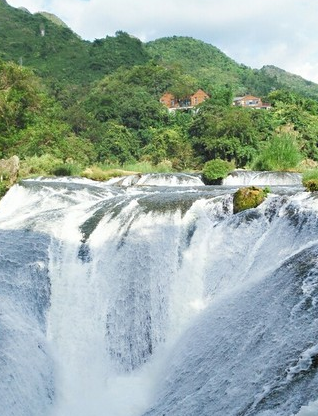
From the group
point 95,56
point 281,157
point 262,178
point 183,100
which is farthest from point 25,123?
point 95,56

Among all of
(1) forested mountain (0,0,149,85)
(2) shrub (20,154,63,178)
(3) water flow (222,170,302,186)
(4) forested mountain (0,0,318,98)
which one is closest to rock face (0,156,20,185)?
(2) shrub (20,154,63,178)

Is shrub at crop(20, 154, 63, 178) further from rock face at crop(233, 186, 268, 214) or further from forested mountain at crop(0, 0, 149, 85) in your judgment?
forested mountain at crop(0, 0, 149, 85)

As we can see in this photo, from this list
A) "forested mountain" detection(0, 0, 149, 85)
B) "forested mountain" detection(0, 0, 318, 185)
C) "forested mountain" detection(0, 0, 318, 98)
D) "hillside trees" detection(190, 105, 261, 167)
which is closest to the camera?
"forested mountain" detection(0, 0, 318, 185)

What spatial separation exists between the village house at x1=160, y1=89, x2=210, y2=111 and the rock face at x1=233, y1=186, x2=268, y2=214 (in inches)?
1907

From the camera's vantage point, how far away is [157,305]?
33.3 feet

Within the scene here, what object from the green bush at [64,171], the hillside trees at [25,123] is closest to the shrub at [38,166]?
the green bush at [64,171]

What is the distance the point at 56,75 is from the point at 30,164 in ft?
193

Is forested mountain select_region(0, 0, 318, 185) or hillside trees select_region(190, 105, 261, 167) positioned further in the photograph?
hillside trees select_region(190, 105, 261, 167)

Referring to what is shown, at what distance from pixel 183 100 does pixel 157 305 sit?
53105 mm

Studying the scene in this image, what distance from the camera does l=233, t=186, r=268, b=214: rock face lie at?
10.9 meters

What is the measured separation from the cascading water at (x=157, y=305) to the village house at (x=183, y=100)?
4753cm

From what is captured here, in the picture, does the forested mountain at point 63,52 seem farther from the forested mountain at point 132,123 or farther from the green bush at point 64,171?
the green bush at point 64,171

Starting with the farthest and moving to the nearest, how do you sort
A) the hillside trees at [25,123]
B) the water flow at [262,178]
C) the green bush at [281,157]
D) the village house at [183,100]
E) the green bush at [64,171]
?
1. the village house at [183,100]
2. the hillside trees at [25,123]
3. the green bush at [64,171]
4. the green bush at [281,157]
5. the water flow at [262,178]

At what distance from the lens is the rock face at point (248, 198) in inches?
431
